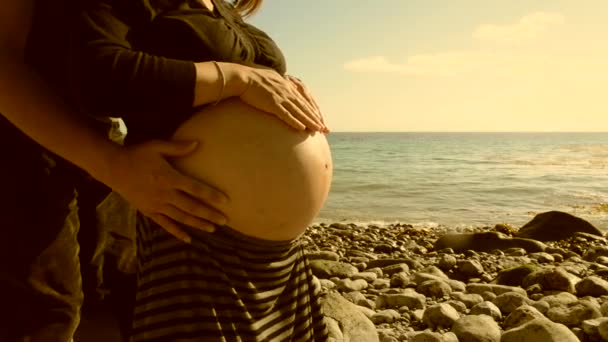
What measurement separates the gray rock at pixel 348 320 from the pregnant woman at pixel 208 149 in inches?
72.1

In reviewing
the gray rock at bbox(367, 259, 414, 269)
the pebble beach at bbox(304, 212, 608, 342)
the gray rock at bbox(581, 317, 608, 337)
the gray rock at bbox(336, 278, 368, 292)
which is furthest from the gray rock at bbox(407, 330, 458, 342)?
the gray rock at bbox(367, 259, 414, 269)

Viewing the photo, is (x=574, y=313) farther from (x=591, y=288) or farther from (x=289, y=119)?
(x=289, y=119)

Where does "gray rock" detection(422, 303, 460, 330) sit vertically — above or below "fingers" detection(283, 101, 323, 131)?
below

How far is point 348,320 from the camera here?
3502 millimetres

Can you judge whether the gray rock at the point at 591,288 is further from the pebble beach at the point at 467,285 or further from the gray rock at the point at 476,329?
the gray rock at the point at 476,329

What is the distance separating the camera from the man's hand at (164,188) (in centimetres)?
141

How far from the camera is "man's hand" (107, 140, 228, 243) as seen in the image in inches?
55.6

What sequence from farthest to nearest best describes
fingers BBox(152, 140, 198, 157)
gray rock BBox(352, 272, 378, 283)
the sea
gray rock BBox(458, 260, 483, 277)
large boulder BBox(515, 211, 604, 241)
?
the sea → large boulder BBox(515, 211, 604, 241) → gray rock BBox(458, 260, 483, 277) → gray rock BBox(352, 272, 378, 283) → fingers BBox(152, 140, 198, 157)

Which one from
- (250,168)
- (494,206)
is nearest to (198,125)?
(250,168)

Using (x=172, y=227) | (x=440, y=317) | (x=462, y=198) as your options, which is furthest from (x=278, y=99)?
(x=462, y=198)

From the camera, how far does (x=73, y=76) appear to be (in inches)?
53.6

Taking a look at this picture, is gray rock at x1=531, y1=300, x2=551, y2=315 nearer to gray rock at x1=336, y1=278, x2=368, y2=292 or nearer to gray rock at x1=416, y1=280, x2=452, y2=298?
gray rock at x1=416, y1=280, x2=452, y2=298

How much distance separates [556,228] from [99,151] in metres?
9.56

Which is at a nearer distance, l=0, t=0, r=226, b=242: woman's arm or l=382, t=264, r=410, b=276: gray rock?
l=0, t=0, r=226, b=242: woman's arm
